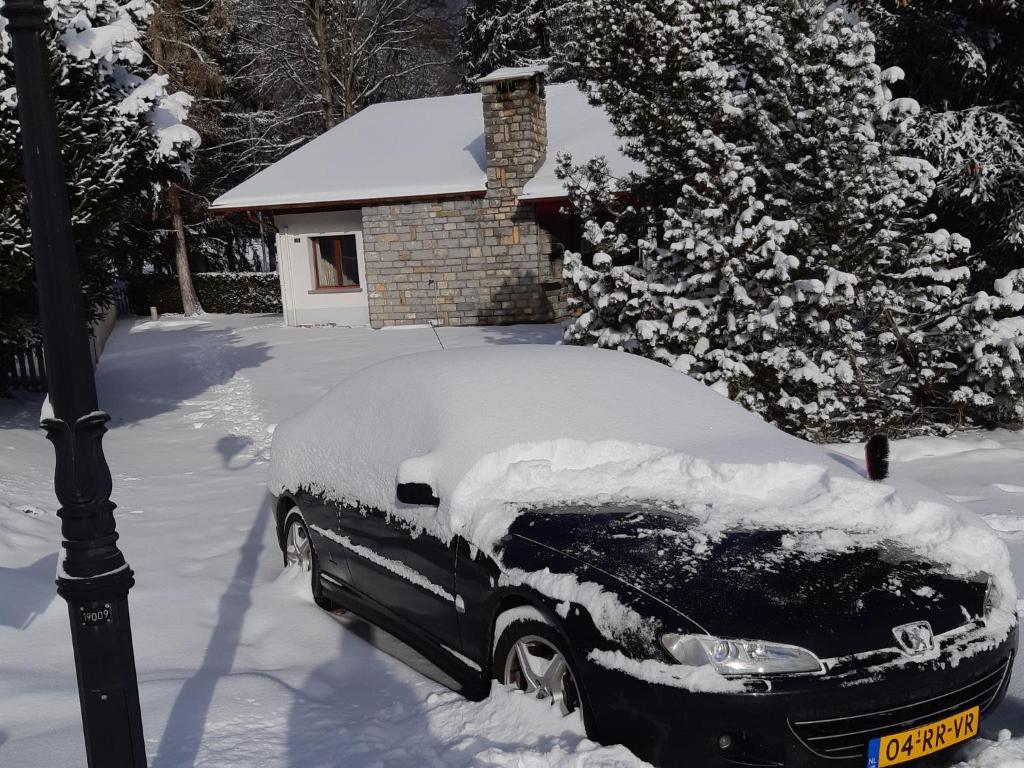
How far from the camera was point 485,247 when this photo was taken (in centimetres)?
1931

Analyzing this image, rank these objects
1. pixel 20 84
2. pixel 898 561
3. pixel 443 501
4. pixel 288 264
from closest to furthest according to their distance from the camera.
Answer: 1. pixel 20 84
2. pixel 898 561
3. pixel 443 501
4. pixel 288 264

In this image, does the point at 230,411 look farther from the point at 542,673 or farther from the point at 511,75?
the point at 542,673

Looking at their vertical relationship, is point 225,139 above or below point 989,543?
above

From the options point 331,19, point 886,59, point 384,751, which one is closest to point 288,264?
point 331,19

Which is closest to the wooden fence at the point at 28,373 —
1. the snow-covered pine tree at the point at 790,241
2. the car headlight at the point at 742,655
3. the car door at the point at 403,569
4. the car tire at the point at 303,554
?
the snow-covered pine tree at the point at 790,241

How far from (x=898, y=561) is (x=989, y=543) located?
23.0 inches

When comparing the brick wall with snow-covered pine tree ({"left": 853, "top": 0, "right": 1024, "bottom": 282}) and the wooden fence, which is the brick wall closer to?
the wooden fence

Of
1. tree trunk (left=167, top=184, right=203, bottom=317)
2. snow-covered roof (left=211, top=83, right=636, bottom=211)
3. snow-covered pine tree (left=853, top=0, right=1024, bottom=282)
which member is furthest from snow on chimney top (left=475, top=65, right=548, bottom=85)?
tree trunk (left=167, top=184, right=203, bottom=317)

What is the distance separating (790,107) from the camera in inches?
369

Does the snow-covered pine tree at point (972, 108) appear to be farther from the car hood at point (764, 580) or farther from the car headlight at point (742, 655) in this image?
the car headlight at point (742, 655)

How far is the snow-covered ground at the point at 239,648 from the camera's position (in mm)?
3492

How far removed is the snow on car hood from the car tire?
38 centimetres

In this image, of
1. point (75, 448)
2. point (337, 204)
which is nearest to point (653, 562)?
point (75, 448)

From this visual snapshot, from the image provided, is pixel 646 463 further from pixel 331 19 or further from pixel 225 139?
pixel 225 139
